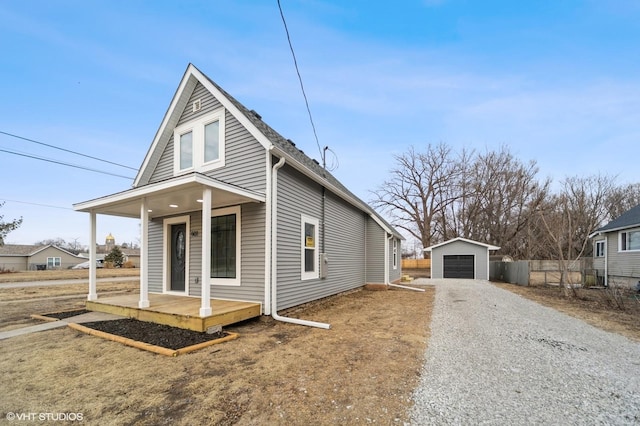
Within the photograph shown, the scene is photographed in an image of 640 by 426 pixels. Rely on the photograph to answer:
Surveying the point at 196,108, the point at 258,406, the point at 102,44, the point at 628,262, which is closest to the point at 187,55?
the point at 196,108

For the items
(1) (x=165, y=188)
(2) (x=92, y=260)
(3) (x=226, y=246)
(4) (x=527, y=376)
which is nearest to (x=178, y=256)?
(2) (x=92, y=260)

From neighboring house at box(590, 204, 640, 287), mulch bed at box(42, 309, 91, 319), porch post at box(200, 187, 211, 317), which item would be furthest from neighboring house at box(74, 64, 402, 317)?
neighboring house at box(590, 204, 640, 287)

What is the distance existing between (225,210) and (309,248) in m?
2.52

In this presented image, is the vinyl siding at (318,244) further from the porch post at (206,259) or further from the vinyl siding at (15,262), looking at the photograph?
the vinyl siding at (15,262)

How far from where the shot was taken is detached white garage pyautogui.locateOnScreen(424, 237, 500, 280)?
19422 mm

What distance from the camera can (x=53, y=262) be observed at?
44062mm

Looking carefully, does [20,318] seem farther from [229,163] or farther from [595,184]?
[595,184]

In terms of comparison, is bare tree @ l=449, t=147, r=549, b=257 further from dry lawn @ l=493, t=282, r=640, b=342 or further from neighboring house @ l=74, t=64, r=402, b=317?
neighboring house @ l=74, t=64, r=402, b=317

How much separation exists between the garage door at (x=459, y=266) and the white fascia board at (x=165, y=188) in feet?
58.7

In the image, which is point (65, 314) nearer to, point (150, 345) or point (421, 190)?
point (150, 345)

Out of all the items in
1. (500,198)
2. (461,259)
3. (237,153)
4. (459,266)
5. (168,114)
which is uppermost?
(168,114)

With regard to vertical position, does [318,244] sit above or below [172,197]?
below

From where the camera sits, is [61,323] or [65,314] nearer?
[61,323]

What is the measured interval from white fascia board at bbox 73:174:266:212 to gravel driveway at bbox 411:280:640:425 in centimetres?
439
